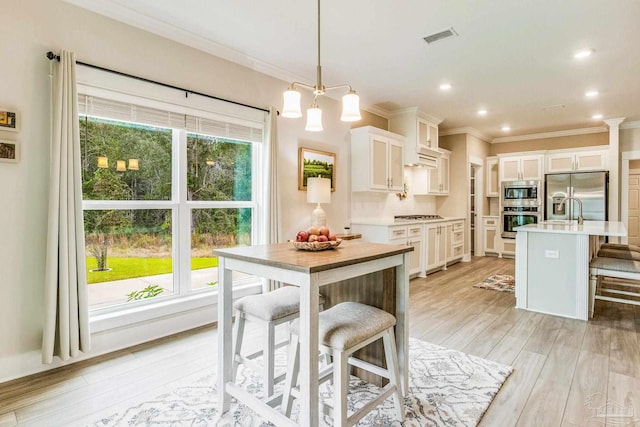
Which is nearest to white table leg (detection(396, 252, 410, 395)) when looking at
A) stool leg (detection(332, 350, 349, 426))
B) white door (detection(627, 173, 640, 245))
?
stool leg (detection(332, 350, 349, 426))

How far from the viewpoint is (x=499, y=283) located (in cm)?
484

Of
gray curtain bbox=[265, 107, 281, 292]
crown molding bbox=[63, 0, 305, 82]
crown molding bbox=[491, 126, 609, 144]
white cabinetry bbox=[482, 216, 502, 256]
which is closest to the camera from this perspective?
crown molding bbox=[63, 0, 305, 82]

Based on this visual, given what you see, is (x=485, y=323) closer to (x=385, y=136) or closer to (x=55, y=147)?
(x=385, y=136)

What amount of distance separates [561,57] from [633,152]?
4.31 m

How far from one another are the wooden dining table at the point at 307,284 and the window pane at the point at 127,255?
1409 mm

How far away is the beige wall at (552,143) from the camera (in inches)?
265

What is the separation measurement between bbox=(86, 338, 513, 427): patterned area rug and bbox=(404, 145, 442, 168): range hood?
3.59 metres

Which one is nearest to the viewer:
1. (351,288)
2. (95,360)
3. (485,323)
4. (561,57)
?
(351,288)

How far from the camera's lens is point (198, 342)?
112 inches

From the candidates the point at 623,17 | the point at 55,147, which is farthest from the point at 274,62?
the point at 623,17

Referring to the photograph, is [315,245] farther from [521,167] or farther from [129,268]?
[521,167]

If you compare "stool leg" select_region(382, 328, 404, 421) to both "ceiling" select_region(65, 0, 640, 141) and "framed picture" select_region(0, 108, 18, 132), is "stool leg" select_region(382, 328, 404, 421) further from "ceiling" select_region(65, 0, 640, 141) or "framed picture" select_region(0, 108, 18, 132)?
"framed picture" select_region(0, 108, 18, 132)

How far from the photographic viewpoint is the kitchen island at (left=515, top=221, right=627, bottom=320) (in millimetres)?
3326

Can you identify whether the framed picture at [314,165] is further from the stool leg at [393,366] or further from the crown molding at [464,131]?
the crown molding at [464,131]
